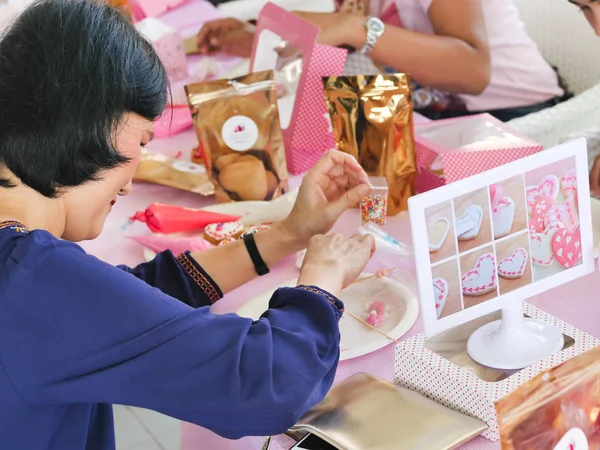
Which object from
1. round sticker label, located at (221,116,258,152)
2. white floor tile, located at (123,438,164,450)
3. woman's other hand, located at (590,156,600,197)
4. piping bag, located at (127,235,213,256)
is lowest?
white floor tile, located at (123,438,164,450)

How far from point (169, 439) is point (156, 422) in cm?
9

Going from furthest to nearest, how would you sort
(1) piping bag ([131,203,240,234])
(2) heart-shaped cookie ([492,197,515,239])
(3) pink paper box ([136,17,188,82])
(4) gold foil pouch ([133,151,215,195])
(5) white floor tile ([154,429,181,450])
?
(3) pink paper box ([136,17,188,82]) < (5) white floor tile ([154,429,181,450]) < (4) gold foil pouch ([133,151,215,195]) < (1) piping bag ([131,203,240,234]) < (2) heart-shaped cookie ([492,197,515,239])

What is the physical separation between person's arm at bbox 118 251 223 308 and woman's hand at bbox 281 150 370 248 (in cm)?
16

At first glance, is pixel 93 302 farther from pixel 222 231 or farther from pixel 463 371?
pixel 222 231

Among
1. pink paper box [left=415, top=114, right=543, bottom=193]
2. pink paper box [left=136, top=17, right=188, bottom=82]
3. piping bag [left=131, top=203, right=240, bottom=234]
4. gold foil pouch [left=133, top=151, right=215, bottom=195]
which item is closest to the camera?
pink paper box [left=415, top=114, right=543, bottom=193]

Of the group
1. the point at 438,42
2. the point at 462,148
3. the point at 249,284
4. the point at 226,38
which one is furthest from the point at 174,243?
the point at 226,38

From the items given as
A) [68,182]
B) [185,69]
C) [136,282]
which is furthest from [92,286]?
[185,69]

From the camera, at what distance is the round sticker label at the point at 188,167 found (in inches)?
70.9

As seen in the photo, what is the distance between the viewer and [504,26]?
2.28m

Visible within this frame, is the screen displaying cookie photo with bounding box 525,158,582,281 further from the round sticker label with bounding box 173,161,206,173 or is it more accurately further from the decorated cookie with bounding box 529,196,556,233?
the round sticker label with bounding box 173,161,206,173

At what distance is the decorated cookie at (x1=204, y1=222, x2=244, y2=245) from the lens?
1.52 metres

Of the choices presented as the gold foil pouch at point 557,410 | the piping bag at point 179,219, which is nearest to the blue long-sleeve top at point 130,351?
the gold foil pouch at point 557,410

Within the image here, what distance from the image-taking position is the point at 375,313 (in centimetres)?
125

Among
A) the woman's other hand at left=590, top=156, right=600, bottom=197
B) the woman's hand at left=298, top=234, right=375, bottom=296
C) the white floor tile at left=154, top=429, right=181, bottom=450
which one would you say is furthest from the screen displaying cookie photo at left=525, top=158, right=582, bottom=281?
the white floor tile at left=154, top=429, right=181, bottom=450
